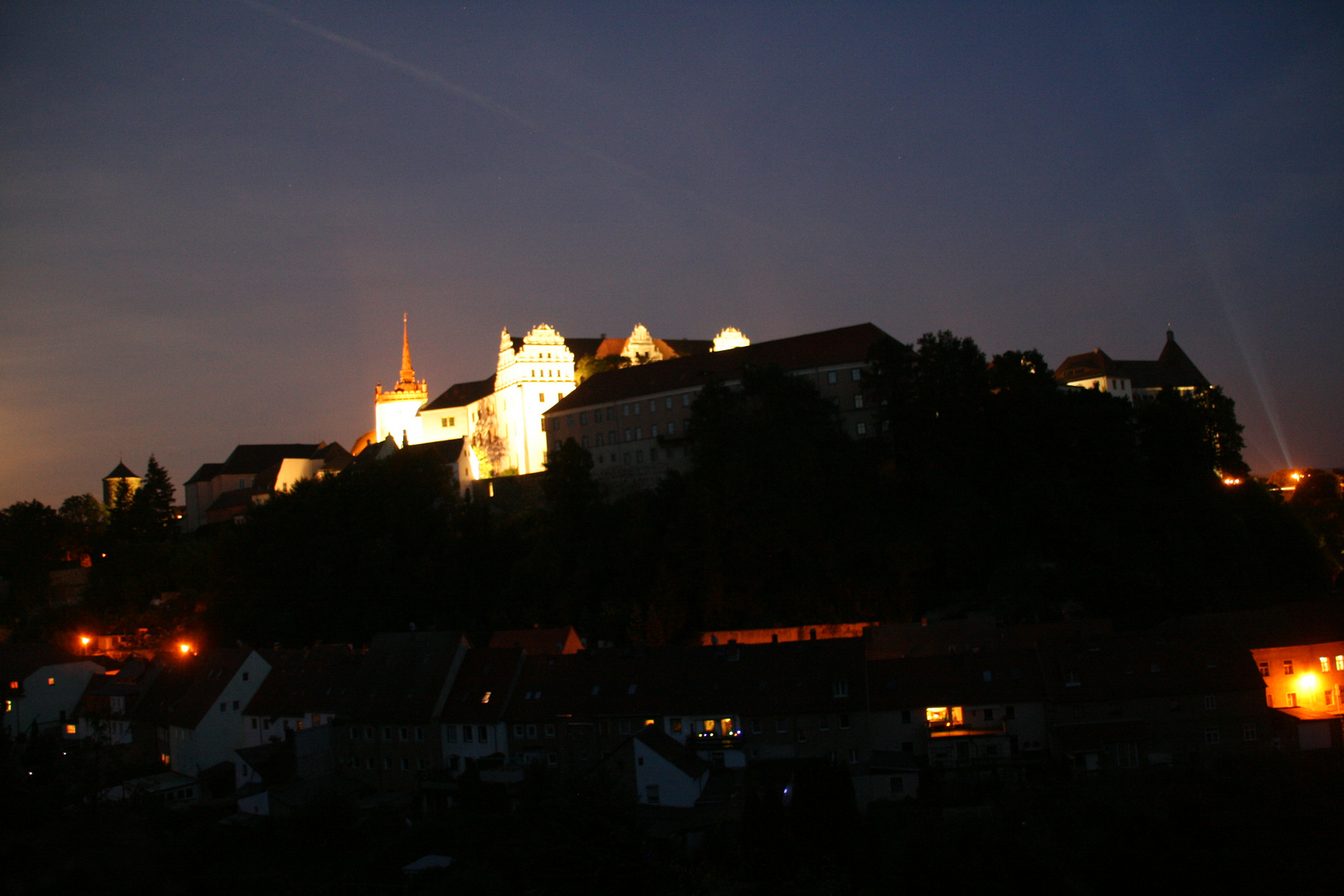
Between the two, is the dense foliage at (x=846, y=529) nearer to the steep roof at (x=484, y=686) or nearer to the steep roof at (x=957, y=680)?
the steep roof at (x=484, y=686)

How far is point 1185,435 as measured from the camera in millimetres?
50062

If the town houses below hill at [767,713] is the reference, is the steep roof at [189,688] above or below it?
above

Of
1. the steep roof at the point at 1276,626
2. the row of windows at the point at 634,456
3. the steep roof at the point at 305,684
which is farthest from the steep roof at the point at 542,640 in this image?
the steep roof at the point at 1276,626

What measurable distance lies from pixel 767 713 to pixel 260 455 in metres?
74.0

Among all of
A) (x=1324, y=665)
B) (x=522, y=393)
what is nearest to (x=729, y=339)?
(x=522, y=393)

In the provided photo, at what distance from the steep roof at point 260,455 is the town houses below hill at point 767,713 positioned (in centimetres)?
5427

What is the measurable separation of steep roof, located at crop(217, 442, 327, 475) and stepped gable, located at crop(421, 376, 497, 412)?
1485cm

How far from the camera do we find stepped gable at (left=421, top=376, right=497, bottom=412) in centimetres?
8456

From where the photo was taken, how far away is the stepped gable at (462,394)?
84562 mm

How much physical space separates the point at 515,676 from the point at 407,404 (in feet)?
230

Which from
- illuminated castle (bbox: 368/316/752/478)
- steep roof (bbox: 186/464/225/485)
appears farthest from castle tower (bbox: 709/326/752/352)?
steep roof (bbox: 186/464/225/485)

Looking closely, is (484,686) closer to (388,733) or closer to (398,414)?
(388,733)

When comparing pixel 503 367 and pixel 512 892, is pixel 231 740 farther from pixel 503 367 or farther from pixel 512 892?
pixel 503 367

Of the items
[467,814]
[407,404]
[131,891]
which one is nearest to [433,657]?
[467,814]
